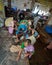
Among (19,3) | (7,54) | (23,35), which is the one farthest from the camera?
(19,3)

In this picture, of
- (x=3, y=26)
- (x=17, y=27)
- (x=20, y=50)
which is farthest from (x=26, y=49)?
(x=3, y=26)

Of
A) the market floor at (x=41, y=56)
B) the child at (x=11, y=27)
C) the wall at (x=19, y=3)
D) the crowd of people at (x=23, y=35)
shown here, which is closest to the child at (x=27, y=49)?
the crowd of people at (x=23, y=35)

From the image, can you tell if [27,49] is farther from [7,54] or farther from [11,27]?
[11,27]

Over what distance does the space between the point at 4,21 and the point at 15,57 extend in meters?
0.49

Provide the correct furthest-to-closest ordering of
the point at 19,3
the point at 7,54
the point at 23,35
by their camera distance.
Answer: the point at 19,3, the point at 23,35, the point at 7,54

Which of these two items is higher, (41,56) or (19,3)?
(19,3)

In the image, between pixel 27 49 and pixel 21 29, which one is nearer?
pixel 27 49

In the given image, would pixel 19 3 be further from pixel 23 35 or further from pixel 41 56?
pixel 41 56

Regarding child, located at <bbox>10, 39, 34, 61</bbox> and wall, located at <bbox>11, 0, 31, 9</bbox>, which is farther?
wall, located at <bbox>11, 0, 31, 9</bbox>

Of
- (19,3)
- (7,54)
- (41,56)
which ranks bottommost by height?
(41,56)

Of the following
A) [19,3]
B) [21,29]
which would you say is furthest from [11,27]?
[19,3]

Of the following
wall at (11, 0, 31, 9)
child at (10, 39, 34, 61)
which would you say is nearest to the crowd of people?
child at (10, 39, 34, 61)

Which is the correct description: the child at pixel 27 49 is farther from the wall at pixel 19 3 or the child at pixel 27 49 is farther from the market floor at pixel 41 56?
the wall at pixel 19 3

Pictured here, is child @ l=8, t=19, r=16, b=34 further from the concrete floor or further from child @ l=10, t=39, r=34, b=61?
child @ l=10, t=39, r=34, b=61
